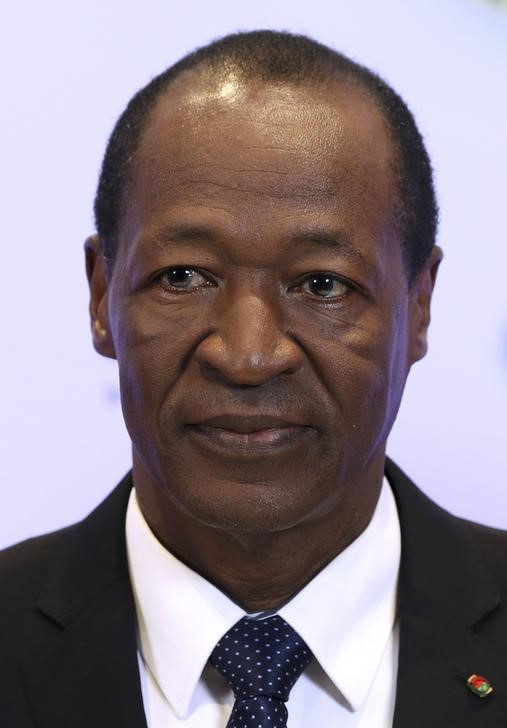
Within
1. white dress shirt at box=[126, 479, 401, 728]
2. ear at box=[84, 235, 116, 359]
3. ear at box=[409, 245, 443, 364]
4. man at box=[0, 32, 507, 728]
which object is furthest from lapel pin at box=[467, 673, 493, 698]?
ear at box=[84, 235, 116, 359]

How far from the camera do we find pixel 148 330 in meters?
2.13

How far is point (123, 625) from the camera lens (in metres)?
2.20

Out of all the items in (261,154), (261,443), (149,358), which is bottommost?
(261,443)

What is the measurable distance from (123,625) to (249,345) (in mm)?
474

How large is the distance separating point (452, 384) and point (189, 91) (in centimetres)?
88

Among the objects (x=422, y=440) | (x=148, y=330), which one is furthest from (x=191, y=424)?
(x=422, y=440)

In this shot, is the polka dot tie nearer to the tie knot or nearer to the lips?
the tie knot

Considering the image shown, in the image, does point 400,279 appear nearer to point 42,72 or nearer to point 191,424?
point 191,424

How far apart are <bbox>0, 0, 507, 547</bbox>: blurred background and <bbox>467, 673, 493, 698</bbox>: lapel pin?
718 millimetres

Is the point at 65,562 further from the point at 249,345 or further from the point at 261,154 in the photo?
the point at 261,154

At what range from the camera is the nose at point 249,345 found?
6.54 feet

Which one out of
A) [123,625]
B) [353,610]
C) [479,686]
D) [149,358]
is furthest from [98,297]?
[479,686]

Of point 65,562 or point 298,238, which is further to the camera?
point 65,562

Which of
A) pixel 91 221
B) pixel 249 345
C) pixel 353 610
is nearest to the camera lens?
pixel 249 345
